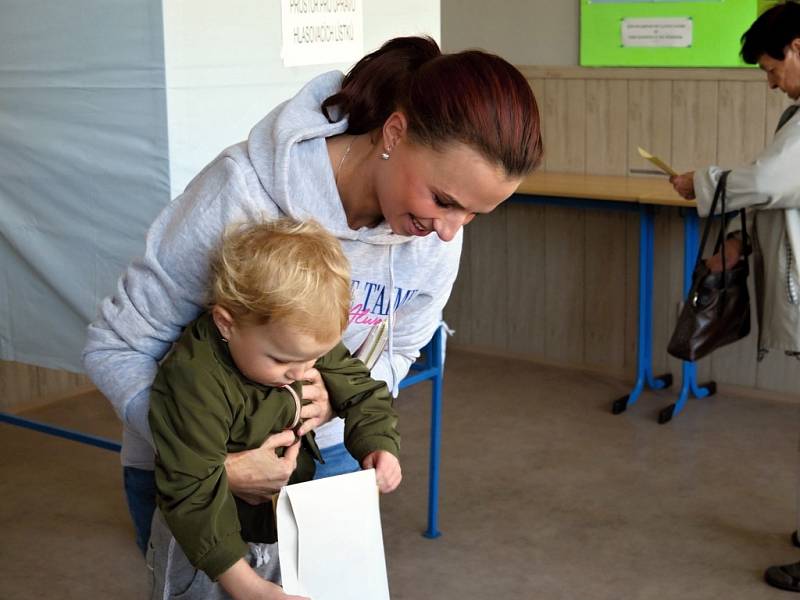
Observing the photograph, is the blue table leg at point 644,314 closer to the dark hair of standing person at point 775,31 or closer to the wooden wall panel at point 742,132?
the wooden wall panel at point 742,132

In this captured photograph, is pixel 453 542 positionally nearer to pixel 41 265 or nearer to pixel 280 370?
pixel 41 265

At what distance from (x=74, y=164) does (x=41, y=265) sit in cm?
28

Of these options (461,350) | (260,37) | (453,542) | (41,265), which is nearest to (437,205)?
(260,37)

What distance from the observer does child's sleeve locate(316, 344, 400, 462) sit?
145cm

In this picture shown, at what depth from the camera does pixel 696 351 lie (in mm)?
3449

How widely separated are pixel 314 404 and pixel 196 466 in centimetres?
21

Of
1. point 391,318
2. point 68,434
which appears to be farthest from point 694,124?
point 391,318

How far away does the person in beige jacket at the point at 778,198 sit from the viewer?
9.82 ft

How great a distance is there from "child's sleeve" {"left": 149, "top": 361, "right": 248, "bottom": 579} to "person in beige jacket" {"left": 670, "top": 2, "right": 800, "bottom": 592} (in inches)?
80.8

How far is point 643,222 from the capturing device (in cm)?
418

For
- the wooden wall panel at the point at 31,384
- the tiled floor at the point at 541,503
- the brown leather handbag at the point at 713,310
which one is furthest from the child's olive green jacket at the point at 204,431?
the wooden wall panel at the point at 31,384

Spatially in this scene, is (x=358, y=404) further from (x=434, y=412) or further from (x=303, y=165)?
(x=434, y=412)

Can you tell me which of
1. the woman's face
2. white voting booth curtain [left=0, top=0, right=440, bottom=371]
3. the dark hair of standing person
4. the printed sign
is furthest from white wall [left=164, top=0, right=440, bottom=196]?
the printed sign

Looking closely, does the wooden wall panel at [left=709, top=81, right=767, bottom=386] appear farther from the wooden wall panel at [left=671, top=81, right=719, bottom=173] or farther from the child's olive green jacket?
the child's olive green jacket
